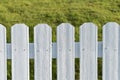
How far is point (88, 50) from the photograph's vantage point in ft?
11.1

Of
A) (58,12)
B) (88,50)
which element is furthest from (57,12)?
(88,50)

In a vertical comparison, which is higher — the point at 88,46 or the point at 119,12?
the point at 119,12

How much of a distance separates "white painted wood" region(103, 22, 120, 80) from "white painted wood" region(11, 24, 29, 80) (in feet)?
2.37

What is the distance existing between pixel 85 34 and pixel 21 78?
716 millimetres

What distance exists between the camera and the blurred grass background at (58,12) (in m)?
5.98

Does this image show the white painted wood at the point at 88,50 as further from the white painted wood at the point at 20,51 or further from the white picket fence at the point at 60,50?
the white painted wood at the point at 20,51

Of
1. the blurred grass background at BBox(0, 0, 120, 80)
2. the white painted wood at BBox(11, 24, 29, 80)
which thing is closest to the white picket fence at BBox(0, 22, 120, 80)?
the white painted wood at BBox(11, 24, 29, 80)

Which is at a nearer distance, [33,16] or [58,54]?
[58,54]

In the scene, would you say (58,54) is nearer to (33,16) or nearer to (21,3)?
(33,16)

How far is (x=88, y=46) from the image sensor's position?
133 inches

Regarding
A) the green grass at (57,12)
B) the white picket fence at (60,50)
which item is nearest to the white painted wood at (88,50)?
the white picket fence at (60,50)

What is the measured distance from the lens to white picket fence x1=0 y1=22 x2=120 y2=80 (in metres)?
3.33

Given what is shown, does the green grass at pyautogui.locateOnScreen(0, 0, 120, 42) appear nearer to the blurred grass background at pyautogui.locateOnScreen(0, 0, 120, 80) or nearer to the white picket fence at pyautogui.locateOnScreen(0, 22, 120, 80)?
the blurred grass background at pyautogui.locateOnScreen(0, 0, 120, 80)

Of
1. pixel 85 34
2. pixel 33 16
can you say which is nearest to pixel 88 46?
pixel 85 34
